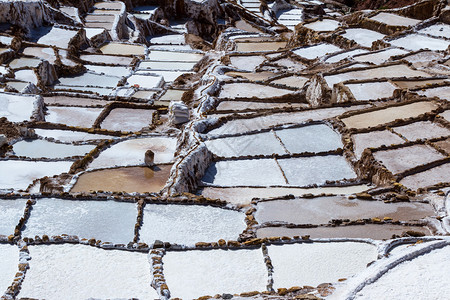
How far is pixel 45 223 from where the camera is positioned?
10.2m

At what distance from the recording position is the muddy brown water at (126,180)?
1188 centimetres

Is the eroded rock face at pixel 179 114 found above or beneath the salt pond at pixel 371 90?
beneath

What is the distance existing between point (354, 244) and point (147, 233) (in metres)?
3.56

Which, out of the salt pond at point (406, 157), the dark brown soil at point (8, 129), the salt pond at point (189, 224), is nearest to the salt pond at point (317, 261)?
the salt pond at point (189, 224)

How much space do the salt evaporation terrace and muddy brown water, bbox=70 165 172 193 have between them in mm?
45

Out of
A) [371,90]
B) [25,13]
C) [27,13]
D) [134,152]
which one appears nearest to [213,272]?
[134,152]

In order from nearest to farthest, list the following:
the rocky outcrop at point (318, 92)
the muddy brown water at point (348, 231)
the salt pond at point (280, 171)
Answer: the muddy brown water at point (348, 231) < the salt pond at point (280, 171) < the rocky outcrop at point (318, 92)

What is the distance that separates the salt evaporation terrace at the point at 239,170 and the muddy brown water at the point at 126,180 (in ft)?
0.15

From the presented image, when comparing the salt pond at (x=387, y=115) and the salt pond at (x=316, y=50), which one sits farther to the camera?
the salt pond at (x=316, y=50)

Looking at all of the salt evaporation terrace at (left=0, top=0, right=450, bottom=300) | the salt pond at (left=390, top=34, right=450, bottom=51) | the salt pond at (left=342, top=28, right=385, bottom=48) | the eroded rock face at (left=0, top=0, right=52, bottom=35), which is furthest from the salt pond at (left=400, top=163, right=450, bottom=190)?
the eroded rock face at (left=0, top=0, right=52, bottom=35)

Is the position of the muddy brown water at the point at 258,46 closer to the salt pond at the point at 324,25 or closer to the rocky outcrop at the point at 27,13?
the salt pond at the point at 324,25

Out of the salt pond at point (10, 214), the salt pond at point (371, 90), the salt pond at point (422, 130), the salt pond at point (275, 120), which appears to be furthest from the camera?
the salt pond at point (371, 90)

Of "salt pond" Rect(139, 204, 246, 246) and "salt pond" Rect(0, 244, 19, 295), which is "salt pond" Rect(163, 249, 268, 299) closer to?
"salt pond" Rect(139, 204, 246, 246)

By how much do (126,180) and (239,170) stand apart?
2596mm
